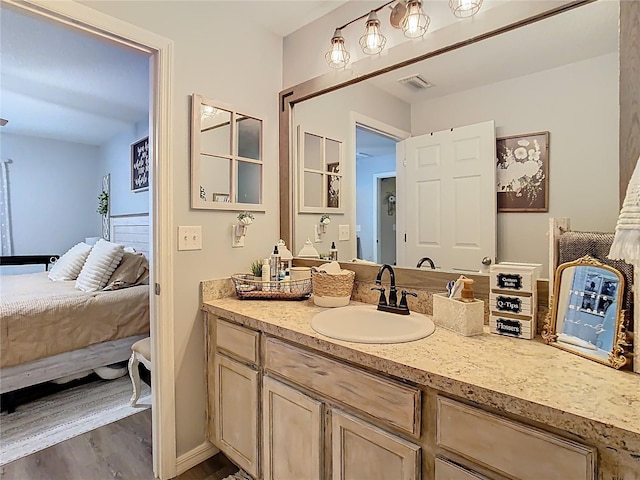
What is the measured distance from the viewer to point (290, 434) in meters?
1.34

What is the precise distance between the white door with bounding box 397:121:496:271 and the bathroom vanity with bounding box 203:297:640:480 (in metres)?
0.41

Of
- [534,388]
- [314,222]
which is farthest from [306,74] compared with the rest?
[534,388]

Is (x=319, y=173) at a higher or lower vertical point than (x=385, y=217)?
higher

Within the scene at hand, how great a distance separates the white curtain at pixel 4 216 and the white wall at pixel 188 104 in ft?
14.7

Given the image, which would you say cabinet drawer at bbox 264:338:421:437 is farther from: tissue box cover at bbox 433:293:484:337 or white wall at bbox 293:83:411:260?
white wall at bbox 293:83:411:260

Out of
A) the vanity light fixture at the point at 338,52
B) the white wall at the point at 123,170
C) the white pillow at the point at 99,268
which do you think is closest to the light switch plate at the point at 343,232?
the vanity light fixture at the point at 338,52

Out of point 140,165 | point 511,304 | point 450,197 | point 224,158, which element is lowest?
point 511,304

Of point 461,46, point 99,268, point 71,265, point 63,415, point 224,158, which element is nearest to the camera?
point 461,46

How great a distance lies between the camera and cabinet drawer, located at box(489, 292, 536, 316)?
3.83ft

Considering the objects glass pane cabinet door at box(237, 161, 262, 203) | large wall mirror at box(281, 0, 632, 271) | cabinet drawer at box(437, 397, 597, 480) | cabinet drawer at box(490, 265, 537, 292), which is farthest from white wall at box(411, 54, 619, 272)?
glass pane cabinet door at box(237, 161, 262, 203)

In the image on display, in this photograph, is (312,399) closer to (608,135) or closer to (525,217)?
(525,217)

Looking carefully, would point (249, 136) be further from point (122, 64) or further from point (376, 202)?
point (122, 64)

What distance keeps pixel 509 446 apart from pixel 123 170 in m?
4.96

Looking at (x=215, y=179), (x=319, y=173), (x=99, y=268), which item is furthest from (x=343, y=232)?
(x=99, y=268)
